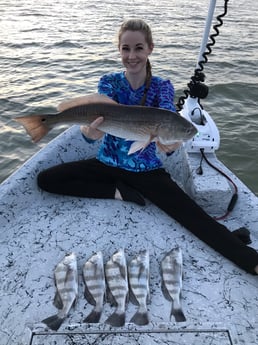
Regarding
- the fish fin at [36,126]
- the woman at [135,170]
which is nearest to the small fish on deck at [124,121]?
the fish fin at [36,126]

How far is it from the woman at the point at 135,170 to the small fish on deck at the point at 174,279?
0.43m

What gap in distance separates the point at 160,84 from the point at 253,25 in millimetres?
16069

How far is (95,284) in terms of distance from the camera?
9.85 ft

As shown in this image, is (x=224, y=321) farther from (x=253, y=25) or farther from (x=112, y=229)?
(x=253, y=25)

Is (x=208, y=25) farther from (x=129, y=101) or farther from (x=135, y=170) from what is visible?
(x=135, y=170)

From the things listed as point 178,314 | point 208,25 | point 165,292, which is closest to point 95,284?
point 165,292

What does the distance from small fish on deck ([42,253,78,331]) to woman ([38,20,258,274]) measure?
105cm

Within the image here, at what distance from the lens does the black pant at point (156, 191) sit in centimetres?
338

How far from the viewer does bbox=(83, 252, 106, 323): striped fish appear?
2.79m

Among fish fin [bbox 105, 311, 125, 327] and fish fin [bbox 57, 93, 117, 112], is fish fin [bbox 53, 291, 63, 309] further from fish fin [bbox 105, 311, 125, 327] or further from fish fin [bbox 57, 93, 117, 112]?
fish fin [bbox 57, 93, 117, 112]

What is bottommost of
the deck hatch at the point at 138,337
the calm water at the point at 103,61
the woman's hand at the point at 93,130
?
the calm water at the point at 103,61

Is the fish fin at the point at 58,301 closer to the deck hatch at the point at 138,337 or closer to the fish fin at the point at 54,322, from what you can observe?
the fish fin at the point at 54,322

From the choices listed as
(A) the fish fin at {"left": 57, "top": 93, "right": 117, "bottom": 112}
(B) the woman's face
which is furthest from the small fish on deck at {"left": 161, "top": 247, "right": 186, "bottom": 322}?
(B) the woman's face

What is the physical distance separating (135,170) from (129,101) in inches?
29.2
